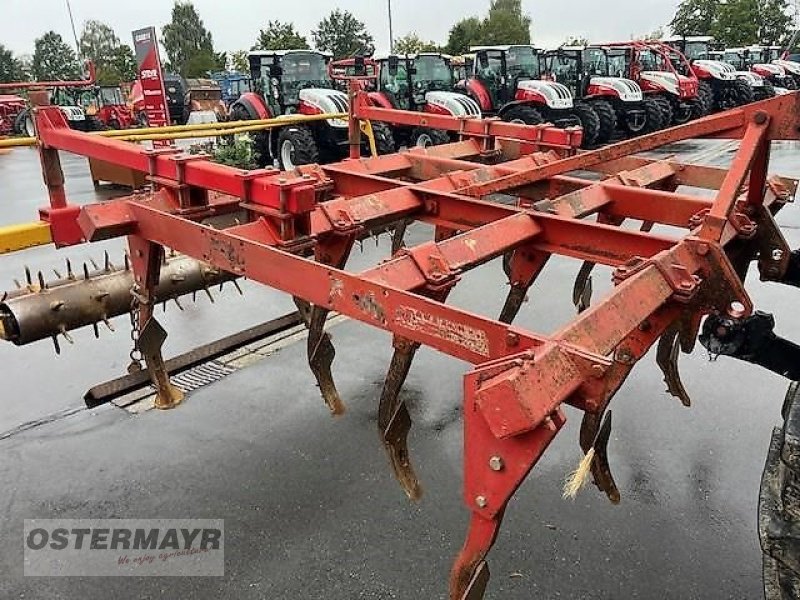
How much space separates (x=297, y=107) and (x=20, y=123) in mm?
11964

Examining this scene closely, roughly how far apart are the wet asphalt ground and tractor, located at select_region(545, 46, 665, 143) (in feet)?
33.1

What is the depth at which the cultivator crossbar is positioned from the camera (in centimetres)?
148

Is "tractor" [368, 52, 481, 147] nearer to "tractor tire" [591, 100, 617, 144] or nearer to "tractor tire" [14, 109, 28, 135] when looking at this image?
"tractor tire" [591, 100, 617, 144]

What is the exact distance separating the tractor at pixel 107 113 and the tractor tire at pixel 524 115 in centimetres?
1164

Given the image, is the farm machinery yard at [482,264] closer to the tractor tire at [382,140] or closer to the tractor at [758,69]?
the tractor tire at [382,140]

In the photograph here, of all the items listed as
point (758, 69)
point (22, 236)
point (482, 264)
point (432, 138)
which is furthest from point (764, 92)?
point (22, 236)

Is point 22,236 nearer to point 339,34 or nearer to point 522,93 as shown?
point 522,93

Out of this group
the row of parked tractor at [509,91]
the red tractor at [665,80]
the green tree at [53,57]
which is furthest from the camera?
the green tree at [53,57]

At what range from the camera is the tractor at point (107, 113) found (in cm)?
1878

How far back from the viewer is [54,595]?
241 centimetres

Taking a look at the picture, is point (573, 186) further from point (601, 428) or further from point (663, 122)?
point (663, 122)

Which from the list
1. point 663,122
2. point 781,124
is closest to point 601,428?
point 781,124

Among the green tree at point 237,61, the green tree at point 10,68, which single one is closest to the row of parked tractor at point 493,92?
the green tree at point 237,61

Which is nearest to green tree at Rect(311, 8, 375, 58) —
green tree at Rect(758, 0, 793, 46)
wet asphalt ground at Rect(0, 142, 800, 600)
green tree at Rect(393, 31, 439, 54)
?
green tree at Rect(393, 31, 439, 54)
